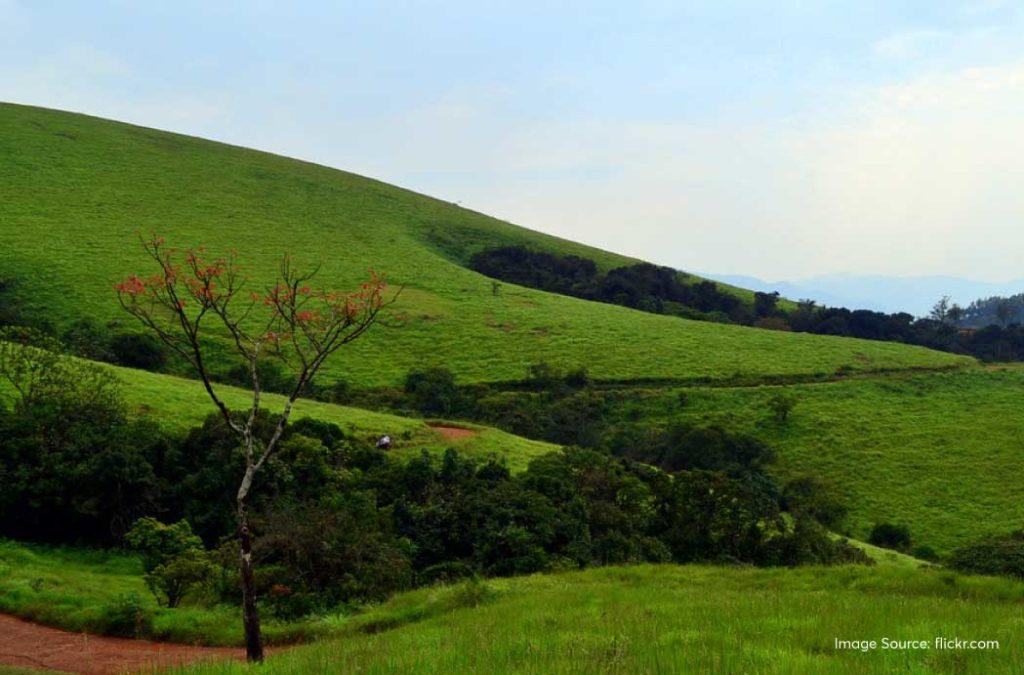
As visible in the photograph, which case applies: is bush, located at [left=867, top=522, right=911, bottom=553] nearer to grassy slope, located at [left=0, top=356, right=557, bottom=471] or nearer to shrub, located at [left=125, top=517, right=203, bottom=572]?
grassy slope, located at [left=0, top=356, right=557, bottom=471]

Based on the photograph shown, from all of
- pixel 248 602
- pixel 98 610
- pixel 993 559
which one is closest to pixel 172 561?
pixel 98 610

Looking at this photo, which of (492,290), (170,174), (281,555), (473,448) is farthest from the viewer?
(170,174)

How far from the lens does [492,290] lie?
9288 cm

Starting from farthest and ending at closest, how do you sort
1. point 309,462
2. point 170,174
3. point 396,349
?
point 170,174
point 396,349
point 309,462

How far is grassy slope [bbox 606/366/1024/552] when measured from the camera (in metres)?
49.7

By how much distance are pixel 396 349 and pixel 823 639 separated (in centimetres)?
6335

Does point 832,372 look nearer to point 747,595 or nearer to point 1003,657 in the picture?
point 747,595

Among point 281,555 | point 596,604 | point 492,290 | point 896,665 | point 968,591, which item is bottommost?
point 281,555

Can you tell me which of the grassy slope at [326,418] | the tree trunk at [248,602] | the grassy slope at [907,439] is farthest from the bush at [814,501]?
the tree trunk at [248,602]

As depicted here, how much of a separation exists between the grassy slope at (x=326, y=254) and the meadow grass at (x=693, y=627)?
160 feet

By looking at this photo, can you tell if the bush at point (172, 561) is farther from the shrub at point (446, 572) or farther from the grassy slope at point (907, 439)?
the grassy slope at point (907, 439)

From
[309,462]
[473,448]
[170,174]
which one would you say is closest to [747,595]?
[309,462]

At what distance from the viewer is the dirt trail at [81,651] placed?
1412 centimetres

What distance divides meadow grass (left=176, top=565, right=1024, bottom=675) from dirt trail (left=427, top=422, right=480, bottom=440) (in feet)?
76.1
